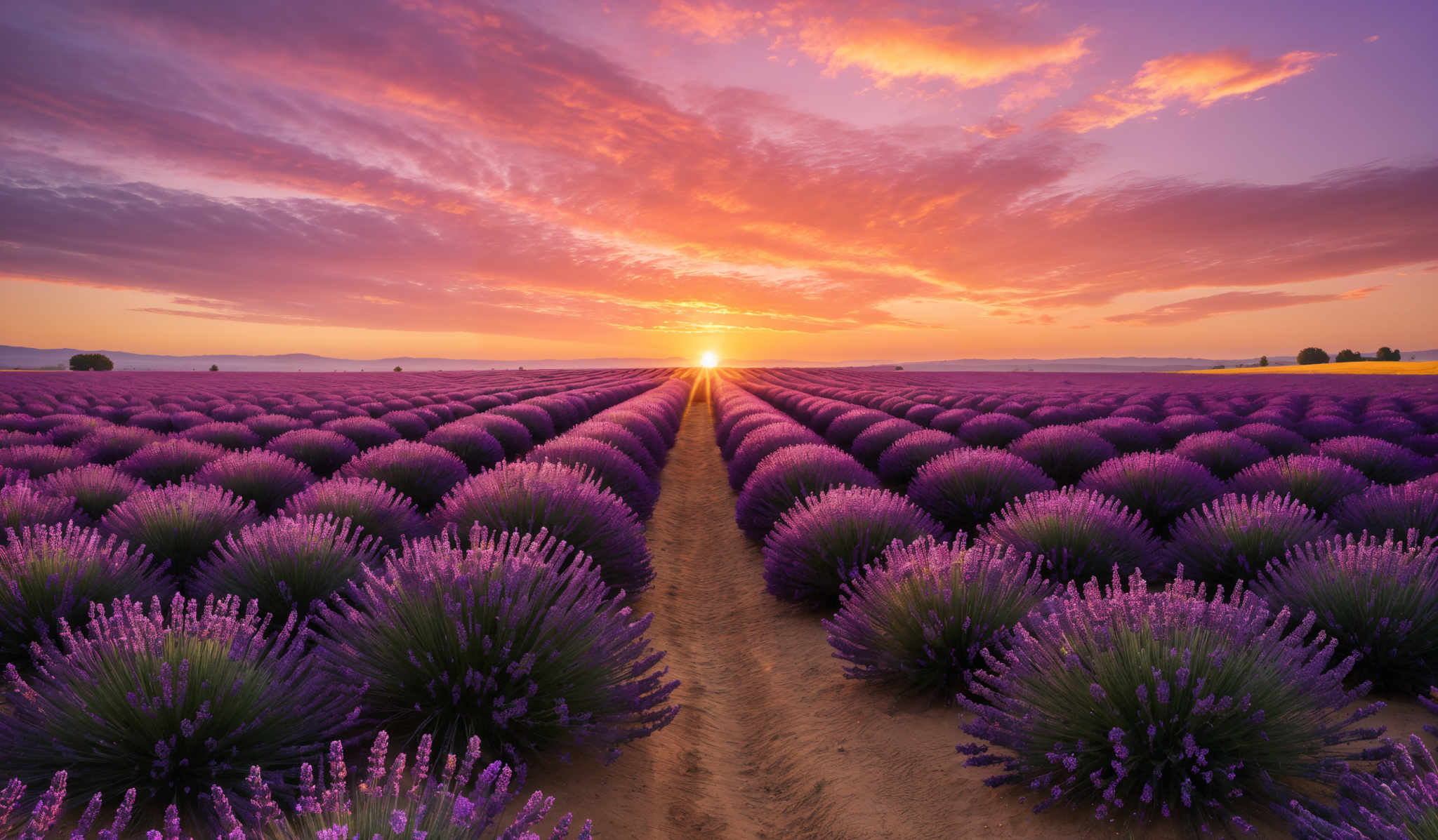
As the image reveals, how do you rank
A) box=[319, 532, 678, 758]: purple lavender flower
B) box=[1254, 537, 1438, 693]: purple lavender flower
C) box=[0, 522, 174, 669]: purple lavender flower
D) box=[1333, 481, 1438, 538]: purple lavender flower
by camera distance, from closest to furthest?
box=[319, 532, 678, 758]: purple lavender flower < box=[1254, 537, 1438, 693]: purple lavender flower < box=[0, 522, 174, 669]: purple lavender flower < box=[1333, 481, 1438, 538]: purple lavender flower

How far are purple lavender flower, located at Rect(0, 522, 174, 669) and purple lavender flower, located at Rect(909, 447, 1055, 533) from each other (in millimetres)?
5928

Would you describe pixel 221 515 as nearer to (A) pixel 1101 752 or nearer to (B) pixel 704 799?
(B) pixel 704 799

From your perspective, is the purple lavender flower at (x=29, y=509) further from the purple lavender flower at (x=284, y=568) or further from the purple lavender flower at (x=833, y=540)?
the purple lavender flower at (x=833, y=540)

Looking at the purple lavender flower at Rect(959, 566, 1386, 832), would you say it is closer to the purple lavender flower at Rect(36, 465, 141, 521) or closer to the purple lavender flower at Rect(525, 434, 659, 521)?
the purple lavender flower at Rect(525, 434, 659, 521)

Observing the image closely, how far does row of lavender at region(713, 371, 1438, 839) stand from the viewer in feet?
7.54

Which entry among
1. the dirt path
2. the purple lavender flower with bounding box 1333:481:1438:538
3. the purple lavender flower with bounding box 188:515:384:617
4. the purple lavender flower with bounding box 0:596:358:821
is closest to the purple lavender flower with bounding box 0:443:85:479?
the purple lavender flower with bounding box 188:515:384:617

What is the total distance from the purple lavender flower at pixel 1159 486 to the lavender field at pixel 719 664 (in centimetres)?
3

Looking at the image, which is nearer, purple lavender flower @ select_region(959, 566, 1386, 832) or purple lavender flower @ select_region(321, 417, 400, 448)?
purple lavender flower @ select_region(959, 566, 1386, 832)

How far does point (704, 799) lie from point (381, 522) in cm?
320

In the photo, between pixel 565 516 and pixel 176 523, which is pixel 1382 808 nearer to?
pixel 565 516

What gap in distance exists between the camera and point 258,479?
245 inches

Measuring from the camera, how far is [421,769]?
176cm

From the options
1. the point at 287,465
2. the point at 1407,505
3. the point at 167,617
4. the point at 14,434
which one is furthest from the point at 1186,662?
the point at 14,434

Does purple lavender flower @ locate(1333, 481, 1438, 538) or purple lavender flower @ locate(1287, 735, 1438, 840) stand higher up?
purple lavender flower @ locate(1333, 481, 1438, 538)
